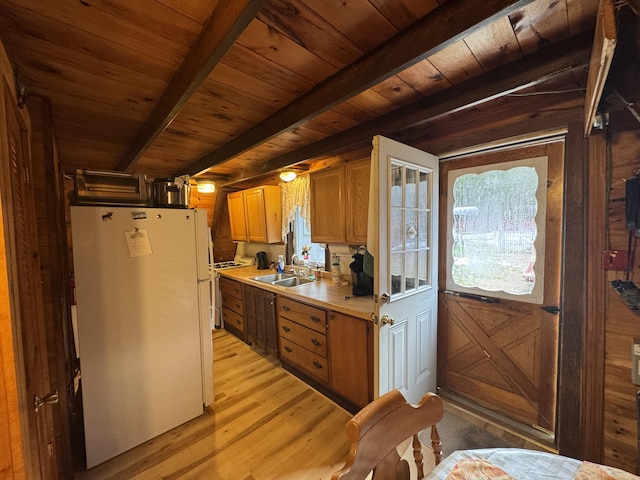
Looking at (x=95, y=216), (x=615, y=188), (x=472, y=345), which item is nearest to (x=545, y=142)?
(x=615, y=188)

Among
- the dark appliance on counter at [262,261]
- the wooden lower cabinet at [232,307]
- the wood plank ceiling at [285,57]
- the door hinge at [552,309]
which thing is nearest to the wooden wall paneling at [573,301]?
the door hinge at [552,309]

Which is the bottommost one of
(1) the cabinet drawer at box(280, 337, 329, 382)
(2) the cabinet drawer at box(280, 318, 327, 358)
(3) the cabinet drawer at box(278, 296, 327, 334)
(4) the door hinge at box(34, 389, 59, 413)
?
(1) the cabinet drawer at box(280, 337, 329, 382)

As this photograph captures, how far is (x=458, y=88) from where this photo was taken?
1447 millimetres

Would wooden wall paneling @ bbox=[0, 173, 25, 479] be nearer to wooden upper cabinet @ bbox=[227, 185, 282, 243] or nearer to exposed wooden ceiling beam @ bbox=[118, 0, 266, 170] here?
exposed wooden ceiling beam @ bbox=[118, 0, 266, 170]

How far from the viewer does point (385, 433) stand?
30.7 inches

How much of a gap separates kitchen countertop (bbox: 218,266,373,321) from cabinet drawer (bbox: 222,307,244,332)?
0.54 metres

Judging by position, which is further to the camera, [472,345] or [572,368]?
[472,345]

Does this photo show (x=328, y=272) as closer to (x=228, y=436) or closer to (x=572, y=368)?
(x=228, y=436)

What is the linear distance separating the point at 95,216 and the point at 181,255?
1.79 feet

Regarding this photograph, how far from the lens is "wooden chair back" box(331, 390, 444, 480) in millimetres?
685

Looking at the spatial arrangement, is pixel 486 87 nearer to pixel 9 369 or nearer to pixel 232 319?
pixel 9 369

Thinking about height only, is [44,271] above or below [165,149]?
below

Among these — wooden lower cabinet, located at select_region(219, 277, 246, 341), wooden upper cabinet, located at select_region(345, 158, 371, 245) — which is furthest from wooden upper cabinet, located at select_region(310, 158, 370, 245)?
wooden lower cabinet, located at select_region(219, 277, 246, 341)

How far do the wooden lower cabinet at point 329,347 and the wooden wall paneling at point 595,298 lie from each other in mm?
1230
